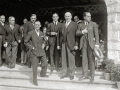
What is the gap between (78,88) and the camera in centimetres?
544

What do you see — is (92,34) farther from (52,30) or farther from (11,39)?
(11,39)

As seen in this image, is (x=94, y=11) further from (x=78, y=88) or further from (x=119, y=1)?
(x=78, y=88)

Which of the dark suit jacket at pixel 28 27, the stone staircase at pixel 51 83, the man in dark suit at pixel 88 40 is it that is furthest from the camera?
the dark suit jacket at pixel 28 27

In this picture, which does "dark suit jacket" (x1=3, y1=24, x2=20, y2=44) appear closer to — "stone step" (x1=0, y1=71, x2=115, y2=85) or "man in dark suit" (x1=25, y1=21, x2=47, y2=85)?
"stone step" (x1=0, y1=71, x2=115, y2=85)

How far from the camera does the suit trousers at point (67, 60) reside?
18.9 feet

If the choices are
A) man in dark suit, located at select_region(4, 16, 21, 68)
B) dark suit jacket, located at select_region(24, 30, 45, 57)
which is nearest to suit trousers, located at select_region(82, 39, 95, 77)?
dark suit jacket, located at select_region(24, 30, 45, 57)

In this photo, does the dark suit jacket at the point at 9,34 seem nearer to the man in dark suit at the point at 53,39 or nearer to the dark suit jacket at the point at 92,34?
the man in dark suit at the point at 53,39

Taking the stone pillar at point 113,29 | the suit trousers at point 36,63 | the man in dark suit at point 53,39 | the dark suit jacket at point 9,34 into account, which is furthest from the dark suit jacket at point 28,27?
the stone pillar at point 113,29

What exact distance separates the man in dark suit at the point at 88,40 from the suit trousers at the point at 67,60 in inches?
13.9

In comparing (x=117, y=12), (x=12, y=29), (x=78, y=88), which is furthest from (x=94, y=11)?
(x=78, y=88)

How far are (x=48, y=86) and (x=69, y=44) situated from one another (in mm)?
1436

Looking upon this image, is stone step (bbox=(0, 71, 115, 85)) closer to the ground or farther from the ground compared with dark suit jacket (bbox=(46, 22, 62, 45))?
closer to the ground

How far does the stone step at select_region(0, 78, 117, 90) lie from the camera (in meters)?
5.35

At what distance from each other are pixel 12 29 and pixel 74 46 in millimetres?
2692
